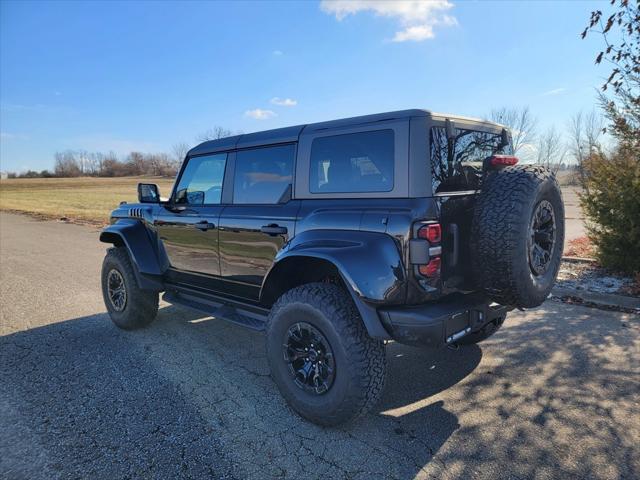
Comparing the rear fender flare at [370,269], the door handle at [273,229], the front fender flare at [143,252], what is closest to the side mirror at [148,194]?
the front fender flare at [143,252]

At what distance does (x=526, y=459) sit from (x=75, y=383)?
3.28 metres

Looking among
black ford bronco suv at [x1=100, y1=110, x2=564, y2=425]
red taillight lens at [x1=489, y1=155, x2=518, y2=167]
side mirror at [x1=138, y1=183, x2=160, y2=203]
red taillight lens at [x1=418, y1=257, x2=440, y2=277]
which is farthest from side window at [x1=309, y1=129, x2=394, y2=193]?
side mirror at [x1=138, y1=183, x2=160, y2=203]

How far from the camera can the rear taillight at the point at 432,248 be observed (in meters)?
2.50

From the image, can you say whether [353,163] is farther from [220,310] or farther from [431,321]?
[220,310]

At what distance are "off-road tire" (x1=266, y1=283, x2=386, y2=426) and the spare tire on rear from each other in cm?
83

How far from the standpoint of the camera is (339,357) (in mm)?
2650

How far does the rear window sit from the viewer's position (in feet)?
8.84

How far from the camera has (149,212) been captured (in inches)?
179

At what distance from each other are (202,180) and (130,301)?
1.54m

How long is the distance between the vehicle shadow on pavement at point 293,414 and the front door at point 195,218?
2.81ft

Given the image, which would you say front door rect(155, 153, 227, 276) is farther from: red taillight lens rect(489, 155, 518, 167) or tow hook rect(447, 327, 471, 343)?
red taillight lens rect(489, 155, 518, 167)

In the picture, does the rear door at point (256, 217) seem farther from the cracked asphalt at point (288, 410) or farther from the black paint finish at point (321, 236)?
the cracked asphalt at point (288, 410)

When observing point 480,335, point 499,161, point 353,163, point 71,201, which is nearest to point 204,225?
point 353,163

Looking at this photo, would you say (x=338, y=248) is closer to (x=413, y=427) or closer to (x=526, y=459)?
(x=413, y=427)
